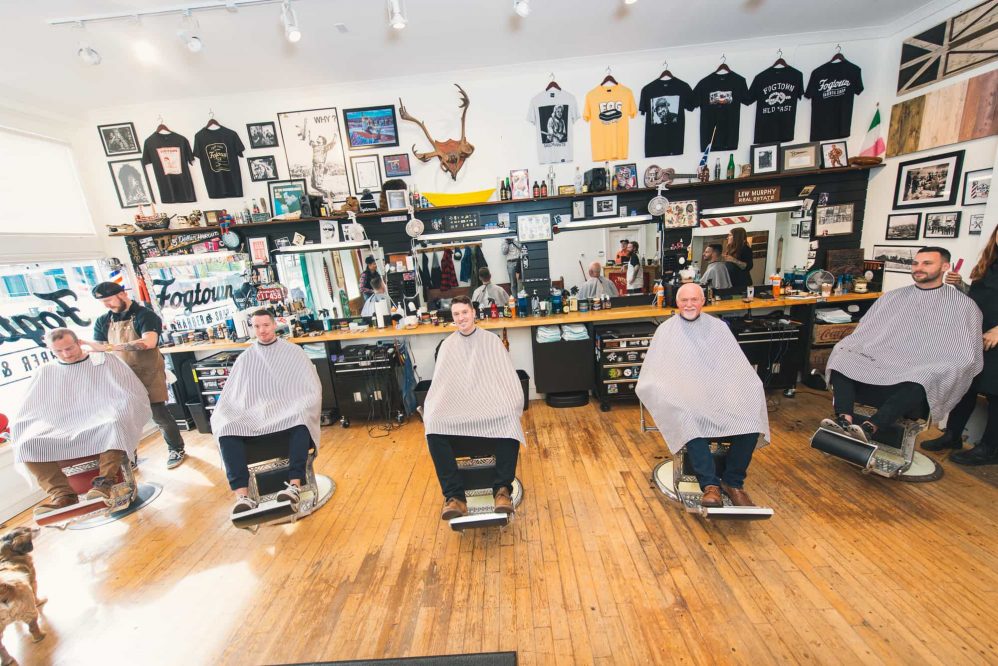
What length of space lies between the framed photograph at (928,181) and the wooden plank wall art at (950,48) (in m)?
0.61

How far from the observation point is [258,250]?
13.0 ft

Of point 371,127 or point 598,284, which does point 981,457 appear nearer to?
point 598,284

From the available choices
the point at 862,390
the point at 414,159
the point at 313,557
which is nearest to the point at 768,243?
the point at 862,390

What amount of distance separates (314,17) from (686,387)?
3400 millimetres

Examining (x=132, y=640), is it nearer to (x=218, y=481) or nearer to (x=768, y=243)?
(x=218, y=481)

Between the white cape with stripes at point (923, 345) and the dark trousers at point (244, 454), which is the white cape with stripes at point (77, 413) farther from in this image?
Answer: the white cape with stripes at point (923, 345)

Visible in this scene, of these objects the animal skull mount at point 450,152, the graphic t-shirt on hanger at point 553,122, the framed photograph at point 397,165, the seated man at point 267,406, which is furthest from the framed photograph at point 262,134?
the graphic t-shirt on hanger at point 553,122

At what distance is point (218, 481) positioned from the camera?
9.89 feet

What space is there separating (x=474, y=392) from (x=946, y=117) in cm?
423

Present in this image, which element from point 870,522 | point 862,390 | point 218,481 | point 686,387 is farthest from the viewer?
point 218,481

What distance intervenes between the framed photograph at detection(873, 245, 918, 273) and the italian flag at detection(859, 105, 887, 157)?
2.82 ft

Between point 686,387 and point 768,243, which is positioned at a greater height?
point 768,243

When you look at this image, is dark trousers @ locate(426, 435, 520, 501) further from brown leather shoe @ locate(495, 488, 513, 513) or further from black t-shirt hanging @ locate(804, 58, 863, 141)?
black t-shirt hanging @ locate(804, 58, 863, 141)

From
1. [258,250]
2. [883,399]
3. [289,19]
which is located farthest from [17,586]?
[883,399]
